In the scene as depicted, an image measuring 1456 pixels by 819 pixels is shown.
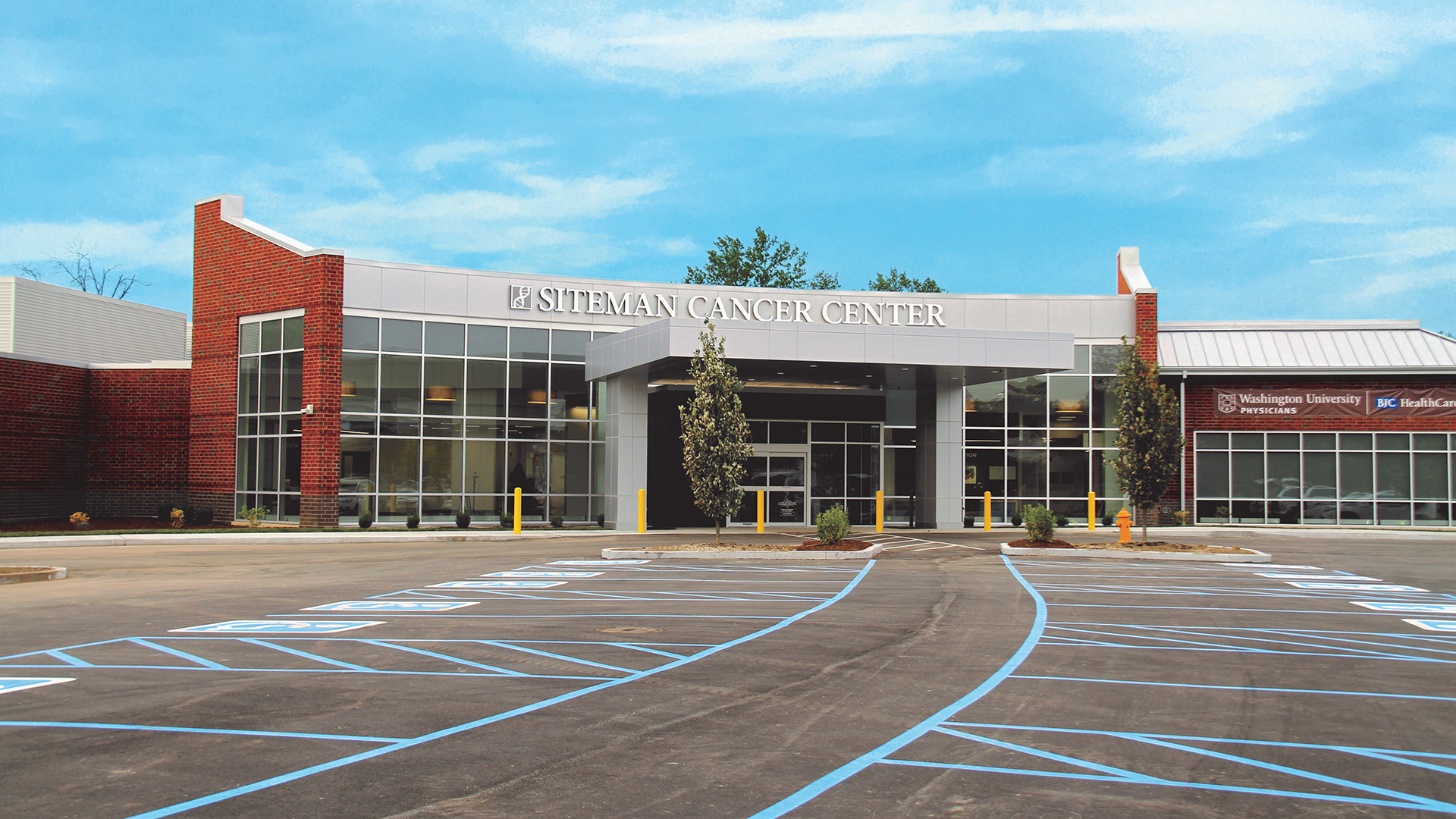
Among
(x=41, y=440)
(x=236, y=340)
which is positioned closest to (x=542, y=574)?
(x=236, y=340)

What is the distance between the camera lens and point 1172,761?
6.23 m

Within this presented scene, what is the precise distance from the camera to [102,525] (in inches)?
1109

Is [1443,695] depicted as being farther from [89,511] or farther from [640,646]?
[89,511]

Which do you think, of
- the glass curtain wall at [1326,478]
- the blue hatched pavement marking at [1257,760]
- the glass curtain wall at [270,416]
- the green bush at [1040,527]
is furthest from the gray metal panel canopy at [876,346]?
the blue hatched pavement marking at [1257,760]

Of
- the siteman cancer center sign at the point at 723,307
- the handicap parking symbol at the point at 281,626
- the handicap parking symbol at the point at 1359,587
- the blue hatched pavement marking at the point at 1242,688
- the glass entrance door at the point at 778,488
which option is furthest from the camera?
the glass entrance door at the point at 778,488

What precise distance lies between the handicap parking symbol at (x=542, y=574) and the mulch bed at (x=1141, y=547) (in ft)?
31.0

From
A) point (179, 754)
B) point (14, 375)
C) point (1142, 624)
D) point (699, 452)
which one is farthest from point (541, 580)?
point (14, 375)

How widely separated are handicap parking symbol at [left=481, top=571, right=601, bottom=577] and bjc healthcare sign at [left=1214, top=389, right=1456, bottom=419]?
2233 cm

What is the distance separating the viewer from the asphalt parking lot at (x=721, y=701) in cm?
552

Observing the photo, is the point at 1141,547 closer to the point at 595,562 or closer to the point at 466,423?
the point at 595,562

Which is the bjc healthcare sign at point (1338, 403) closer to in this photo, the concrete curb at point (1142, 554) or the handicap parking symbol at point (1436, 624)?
the concrete curb at point (1142, 554)

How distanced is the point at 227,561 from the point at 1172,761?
17.5m

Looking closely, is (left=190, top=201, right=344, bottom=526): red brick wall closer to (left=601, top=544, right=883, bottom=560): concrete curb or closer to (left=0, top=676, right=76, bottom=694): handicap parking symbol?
(left=601, top=544, right=883, bottom=560): concrete curb

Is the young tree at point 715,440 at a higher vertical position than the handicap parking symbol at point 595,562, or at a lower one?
higher
